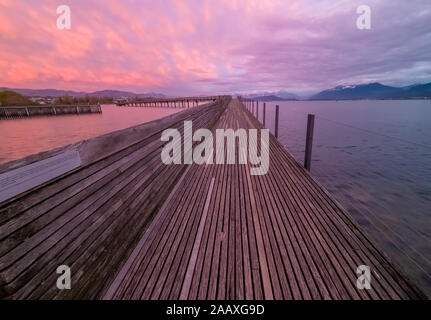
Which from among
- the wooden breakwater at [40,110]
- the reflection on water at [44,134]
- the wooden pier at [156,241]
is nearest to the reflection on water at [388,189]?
the wooden pier at [156,241]

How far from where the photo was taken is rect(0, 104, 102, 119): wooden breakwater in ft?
171

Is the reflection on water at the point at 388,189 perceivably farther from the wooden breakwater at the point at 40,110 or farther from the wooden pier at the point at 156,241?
the wooden breakwater at the point at 40,110

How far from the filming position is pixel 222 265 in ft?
7.65

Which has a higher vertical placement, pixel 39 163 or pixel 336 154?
pixel 39 163

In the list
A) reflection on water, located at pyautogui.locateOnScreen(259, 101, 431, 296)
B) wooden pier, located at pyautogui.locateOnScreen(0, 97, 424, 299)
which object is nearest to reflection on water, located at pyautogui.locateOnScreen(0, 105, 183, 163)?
wooden pier, located at pyautogui.locateOnScreen(0, 97, 424, 299)

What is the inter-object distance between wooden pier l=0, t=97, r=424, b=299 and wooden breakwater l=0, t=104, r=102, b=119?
76223 mm

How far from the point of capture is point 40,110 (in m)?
59.0

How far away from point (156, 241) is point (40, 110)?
81.1m

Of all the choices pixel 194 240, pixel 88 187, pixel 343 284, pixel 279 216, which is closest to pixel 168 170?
pixel 194 240

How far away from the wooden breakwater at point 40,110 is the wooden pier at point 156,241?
76.2 meters
